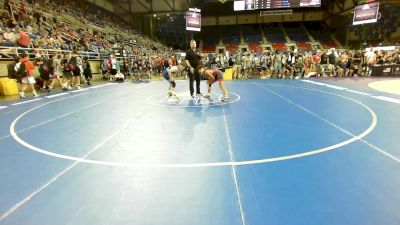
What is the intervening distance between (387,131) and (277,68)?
11535 mm

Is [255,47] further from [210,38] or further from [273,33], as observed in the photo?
[210,38]

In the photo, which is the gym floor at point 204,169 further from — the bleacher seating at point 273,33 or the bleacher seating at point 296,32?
the bleacher seating at point 296,32

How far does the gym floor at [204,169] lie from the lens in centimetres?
215

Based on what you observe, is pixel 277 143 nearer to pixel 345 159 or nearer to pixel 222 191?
pixel 345 159

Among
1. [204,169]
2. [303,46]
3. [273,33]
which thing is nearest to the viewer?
[204,169]

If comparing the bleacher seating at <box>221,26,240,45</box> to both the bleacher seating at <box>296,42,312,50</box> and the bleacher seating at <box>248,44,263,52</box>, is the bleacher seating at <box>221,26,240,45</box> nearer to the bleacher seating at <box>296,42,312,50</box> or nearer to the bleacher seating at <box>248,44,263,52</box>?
the bleacher seating at <box>248,44,263,52</box>

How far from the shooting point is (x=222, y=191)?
2.50 m

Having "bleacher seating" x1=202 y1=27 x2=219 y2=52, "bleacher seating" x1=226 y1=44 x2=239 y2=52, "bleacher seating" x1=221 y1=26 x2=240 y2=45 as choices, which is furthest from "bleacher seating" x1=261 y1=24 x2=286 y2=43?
"bleacher seating" x1=202 y1=27 x2=219 y2=52

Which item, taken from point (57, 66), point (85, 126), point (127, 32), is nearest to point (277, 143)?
point (85, 126)

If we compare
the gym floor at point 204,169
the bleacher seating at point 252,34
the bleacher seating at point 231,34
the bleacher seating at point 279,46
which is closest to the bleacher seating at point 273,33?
the bleacher seating at point 279,46

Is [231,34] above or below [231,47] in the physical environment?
above

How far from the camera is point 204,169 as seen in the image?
2971 mm

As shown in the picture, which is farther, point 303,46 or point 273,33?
point 273,33

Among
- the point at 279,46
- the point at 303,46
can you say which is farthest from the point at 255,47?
the point at 303,46
